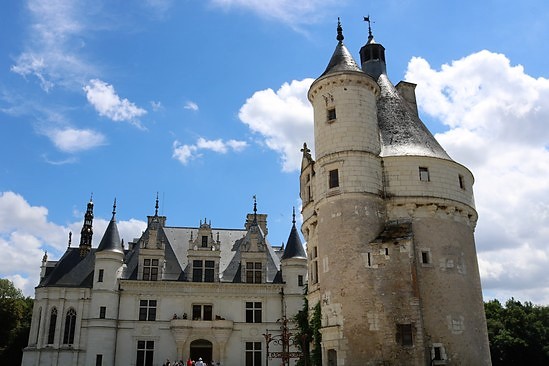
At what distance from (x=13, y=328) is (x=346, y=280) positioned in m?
39.2

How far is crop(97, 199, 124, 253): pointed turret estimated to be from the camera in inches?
1473

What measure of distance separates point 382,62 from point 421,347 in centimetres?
1761

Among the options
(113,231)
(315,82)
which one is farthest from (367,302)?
(113,231)

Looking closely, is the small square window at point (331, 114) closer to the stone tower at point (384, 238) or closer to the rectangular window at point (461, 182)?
the stone tower at point (384, 238)

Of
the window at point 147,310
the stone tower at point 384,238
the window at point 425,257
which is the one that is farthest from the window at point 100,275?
the window at point 425,257

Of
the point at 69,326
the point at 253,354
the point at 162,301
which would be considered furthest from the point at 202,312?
the point at 69,326

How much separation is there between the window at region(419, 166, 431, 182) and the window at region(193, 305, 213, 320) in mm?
19829

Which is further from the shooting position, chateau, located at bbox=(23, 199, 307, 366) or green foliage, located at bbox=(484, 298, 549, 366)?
green foliage, located at bbox=(484, 298, 549, 366)

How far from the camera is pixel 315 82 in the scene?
2597 cm

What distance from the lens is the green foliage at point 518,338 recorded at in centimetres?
4084

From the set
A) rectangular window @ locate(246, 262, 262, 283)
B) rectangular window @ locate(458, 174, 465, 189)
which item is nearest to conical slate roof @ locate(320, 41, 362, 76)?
rectangular window @ locate(458, 174, 465, 189)

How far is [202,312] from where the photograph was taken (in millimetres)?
37406

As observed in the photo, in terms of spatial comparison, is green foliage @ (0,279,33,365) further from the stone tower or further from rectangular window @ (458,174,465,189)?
rectangular window @ (458,174,465,189)

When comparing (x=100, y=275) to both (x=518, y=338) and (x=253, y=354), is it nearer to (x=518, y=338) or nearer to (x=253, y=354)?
(x=253, y=354)
